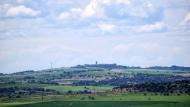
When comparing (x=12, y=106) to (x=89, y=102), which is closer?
(x=12, y=106)

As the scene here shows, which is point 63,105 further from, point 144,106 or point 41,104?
point 144,106

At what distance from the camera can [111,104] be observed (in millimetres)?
190500

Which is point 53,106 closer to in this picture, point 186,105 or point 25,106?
point 25,106

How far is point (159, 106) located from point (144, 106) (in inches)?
229

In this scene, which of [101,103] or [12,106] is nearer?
[12,106]

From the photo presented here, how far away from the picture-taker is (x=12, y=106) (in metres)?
184

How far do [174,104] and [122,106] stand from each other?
69.7 feet

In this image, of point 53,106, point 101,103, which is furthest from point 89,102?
point 53,106

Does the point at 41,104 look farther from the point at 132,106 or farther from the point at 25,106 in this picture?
the point at 132,106

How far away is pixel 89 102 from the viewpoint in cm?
19988

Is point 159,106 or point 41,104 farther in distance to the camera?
point 41,104

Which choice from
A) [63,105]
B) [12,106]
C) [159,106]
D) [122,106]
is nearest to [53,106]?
[63,105]

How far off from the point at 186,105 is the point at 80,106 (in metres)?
42.3

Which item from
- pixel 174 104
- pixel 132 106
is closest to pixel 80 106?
pixel 132 106
